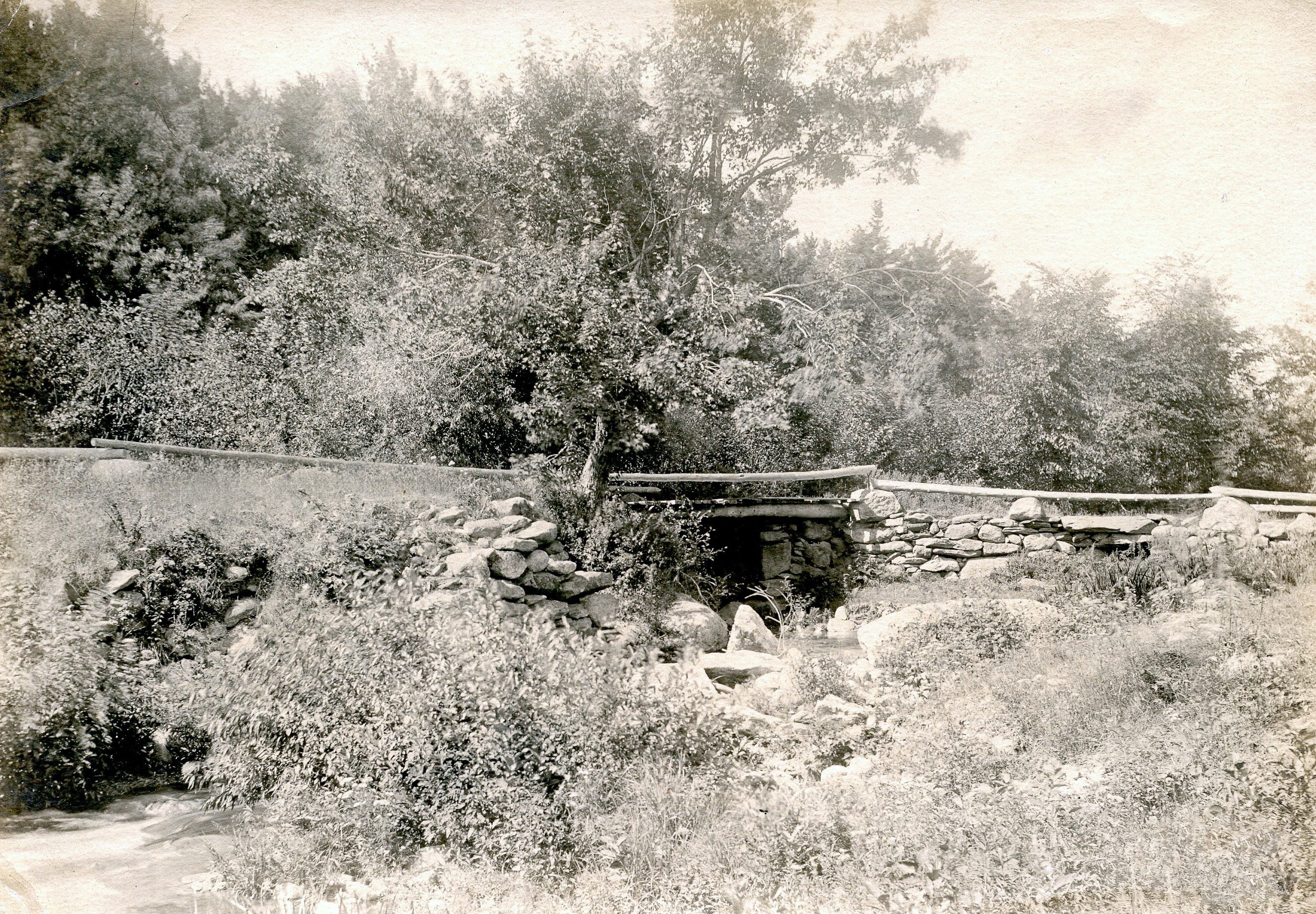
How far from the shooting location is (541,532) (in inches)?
289

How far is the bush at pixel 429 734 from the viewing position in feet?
13.5

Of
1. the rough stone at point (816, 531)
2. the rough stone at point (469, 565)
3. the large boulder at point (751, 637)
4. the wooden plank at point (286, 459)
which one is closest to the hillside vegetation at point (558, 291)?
the wooden plank at point (286, 459)

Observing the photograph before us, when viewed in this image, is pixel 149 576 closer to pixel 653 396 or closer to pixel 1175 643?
pixel 653 396

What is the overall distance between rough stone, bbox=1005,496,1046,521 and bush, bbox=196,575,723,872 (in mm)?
5676

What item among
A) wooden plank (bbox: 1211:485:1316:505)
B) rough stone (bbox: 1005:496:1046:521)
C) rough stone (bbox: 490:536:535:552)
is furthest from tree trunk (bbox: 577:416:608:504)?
wooden plank (bbox: 1211:485:1316:505)

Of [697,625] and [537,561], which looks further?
[697,625]

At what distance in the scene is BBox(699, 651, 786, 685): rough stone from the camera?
6.88m

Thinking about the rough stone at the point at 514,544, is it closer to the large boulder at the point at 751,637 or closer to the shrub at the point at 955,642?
the large boulder at the point at 751,637

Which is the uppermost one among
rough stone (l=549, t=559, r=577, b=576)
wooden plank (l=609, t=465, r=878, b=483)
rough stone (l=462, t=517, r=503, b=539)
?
wooden plank (l=609, t=465, r=878, b=483)

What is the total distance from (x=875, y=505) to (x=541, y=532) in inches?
195

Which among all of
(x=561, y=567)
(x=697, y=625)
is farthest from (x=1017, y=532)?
(x=561, y=567)

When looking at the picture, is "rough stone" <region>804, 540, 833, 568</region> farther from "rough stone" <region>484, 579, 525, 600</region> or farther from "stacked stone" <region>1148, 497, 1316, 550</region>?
"rough stone" <region>484, 579, 525, 600</region>

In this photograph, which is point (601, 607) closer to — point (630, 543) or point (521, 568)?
point (630, 543)

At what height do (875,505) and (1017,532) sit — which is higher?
(875,505)
